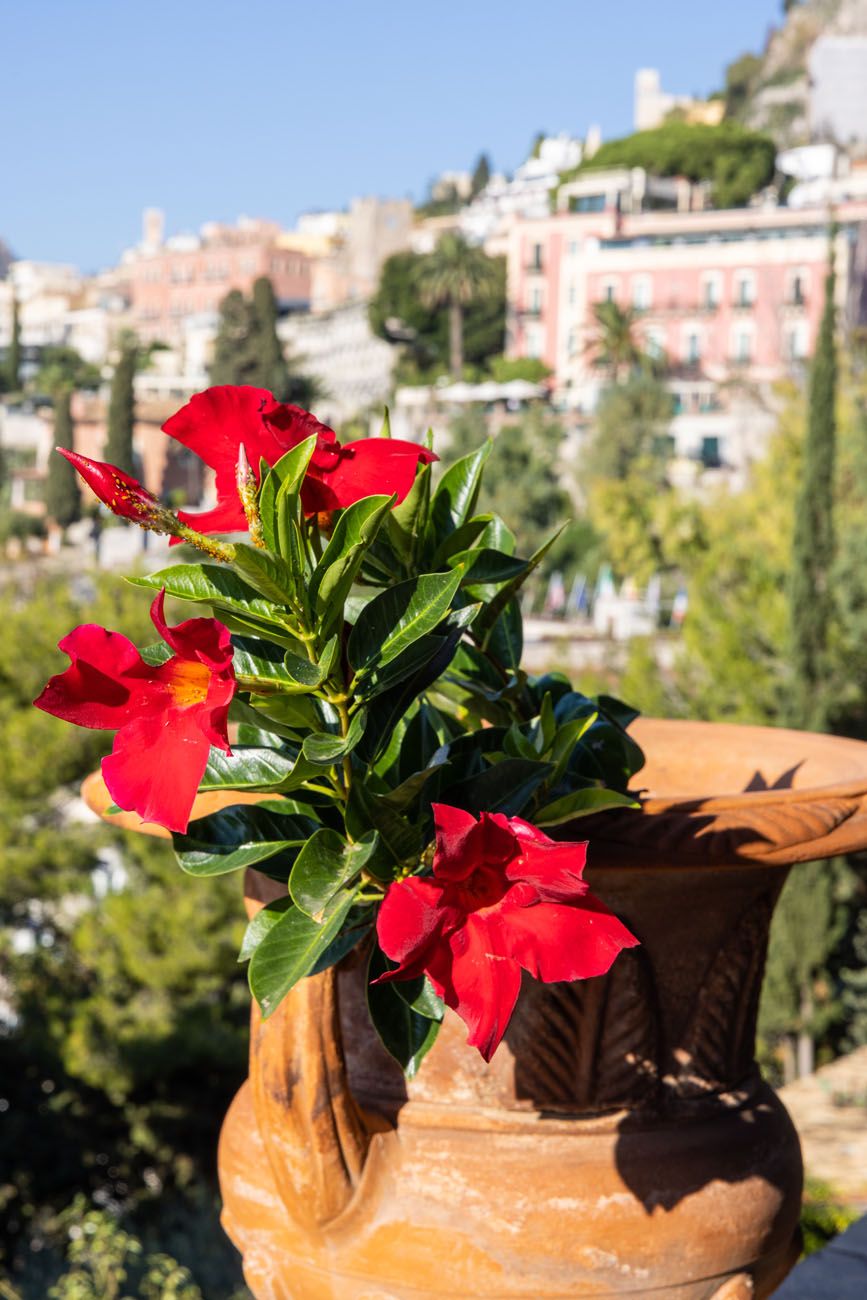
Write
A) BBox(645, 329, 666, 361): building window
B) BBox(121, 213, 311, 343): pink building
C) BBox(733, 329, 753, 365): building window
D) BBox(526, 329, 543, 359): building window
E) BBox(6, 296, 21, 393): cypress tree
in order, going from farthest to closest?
BBox(121, 213, 311, 343): pink building < BBox(6, 296, 21, 393): cypress tree < BBox(526, 329, 543, 359): building window < BBox(645, 329, 666, 361): building window < BBox(733, 329, 753, 365): building window

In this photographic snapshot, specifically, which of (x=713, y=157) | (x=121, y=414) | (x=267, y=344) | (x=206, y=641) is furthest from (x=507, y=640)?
(x=713, y=157)

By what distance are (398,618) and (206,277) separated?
53837 millimetres

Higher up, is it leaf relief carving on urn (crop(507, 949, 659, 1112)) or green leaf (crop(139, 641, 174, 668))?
green leaf (crop(139, 641, 174, 668))

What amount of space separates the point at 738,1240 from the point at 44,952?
853cm

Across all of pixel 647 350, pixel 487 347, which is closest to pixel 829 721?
pixel 647 350

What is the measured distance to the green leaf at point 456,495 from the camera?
0.91m

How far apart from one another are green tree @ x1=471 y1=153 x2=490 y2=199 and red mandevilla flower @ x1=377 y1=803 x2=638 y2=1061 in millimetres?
54612

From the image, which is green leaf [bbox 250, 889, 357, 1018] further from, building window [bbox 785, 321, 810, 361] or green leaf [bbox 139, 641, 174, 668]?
building window [bbox 785, 321, 810, 361]

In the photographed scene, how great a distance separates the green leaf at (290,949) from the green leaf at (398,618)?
0.14 metres

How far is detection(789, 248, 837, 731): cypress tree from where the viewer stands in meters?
7.77

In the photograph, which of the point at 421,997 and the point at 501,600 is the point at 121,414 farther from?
the point at 421,997

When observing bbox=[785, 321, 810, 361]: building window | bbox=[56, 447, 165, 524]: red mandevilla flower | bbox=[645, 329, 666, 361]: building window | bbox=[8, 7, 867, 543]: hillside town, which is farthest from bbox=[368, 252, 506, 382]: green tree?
bbox=[56, 447, 165, 524]: red mandevilla flower

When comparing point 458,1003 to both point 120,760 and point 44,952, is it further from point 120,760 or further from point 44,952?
point 44,952

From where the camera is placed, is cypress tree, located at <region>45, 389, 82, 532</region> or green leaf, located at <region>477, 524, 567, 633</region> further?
cypress tree, located at <region>45, 389, 82, 532</region>
